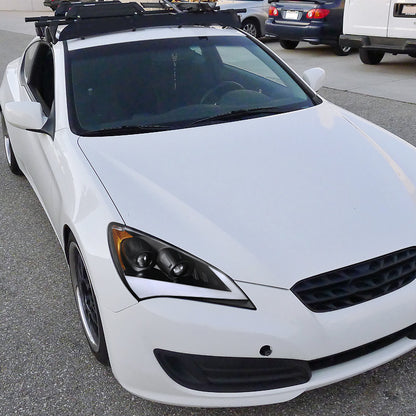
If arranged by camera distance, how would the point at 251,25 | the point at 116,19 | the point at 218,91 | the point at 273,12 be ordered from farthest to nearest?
the point at 251,25, the point at 273,12, the point at 116,19, the point at 218,91

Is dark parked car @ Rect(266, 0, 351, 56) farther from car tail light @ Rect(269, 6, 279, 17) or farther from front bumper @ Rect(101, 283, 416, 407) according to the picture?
front bumper @ Rect(101, 283, 416, 407)

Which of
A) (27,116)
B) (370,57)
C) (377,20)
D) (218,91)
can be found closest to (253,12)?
(370,57)

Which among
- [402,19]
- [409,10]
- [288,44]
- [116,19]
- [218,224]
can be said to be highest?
[116,19]

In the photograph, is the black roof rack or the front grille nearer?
the front grille

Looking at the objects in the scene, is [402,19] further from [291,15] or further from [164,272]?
[164,272]

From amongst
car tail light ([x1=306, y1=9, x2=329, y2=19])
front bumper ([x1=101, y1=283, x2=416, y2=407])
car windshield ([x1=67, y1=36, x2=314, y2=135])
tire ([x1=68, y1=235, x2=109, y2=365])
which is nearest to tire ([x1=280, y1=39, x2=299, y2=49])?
car tail light ([x1=306, y1=9, x2=329, y2=19])

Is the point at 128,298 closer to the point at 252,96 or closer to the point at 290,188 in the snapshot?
the point at 290,188

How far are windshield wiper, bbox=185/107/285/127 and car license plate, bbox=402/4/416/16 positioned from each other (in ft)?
19.6

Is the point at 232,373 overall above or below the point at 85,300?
above

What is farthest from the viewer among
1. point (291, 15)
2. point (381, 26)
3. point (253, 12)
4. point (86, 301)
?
point (253, 12)

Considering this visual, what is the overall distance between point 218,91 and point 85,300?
1.50 meters

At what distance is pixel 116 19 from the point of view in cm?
368

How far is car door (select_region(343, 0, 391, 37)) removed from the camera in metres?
8.64

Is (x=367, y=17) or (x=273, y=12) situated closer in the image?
(x=367, y=17)
